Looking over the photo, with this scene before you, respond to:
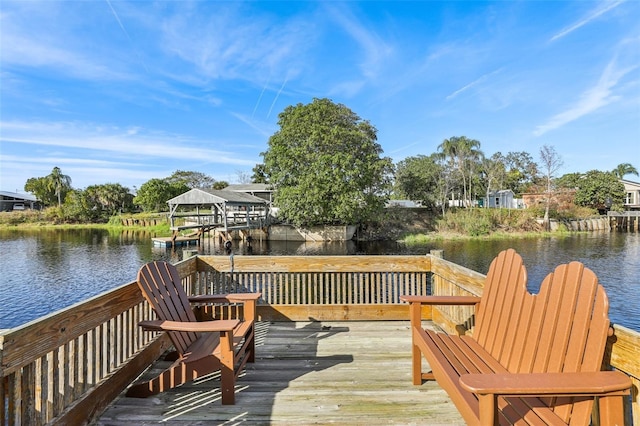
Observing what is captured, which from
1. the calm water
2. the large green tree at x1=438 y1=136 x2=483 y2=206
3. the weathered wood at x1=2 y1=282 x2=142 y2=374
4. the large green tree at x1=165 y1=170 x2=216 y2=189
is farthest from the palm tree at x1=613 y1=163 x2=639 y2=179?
the weathered wood at x1=2 y1=282 x2=142 y2=374

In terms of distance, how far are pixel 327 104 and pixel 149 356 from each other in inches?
1026

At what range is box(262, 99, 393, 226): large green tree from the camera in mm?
23875

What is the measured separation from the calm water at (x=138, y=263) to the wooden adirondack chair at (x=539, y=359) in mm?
8354

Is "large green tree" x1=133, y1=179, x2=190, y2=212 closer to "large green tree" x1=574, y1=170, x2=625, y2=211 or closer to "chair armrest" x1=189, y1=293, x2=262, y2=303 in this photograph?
"chair armrest" x1=189, y1=293, x2=262, y2=303

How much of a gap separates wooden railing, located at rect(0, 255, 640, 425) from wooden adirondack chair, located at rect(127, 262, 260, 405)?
23 centimetres

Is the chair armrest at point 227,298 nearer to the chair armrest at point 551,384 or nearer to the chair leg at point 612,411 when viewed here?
the chair armrest at point 551,384

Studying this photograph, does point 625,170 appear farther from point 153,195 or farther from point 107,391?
point 153,195

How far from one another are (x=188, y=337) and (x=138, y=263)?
52.1 ft

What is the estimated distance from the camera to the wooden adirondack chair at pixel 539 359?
118 centimetres

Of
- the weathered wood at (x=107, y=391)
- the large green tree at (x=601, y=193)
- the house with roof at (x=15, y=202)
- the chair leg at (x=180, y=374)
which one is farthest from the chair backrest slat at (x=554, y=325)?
the house with roof at (x=15, y=202)

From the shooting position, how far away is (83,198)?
42219 millimetres

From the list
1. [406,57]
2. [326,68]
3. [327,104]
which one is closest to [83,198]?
[327,104]

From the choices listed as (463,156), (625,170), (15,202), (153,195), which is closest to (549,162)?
(463,156)

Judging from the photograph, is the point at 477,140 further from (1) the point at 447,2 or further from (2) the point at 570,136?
(1) the point at 447,2
